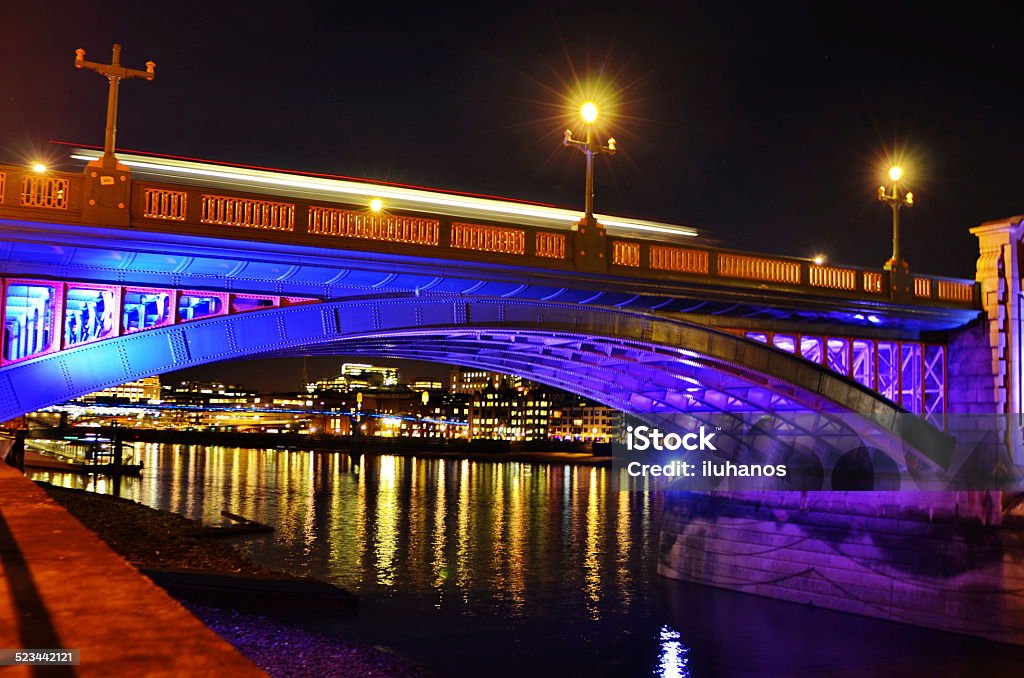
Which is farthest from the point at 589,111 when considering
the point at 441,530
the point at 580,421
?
the point at 580,421

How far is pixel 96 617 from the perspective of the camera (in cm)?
430

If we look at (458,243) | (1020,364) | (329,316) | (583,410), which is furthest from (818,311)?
(583,410)

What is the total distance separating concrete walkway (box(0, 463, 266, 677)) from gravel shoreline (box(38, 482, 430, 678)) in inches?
213

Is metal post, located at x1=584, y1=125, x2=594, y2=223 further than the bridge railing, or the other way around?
metal post, located at x1=584, y1=125, x2=594, y2=223

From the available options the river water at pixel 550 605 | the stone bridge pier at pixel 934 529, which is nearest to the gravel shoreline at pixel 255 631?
the river water at pixel 550 605

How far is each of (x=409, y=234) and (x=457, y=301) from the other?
2265 mm

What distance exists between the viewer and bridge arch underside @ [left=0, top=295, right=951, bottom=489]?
17.4 m

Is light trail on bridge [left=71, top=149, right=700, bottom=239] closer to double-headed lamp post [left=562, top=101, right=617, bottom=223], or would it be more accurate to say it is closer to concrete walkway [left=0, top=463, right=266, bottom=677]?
double-headed lamp post [left=562, top=101, right=617, bottom=223]

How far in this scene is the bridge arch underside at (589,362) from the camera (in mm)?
17375

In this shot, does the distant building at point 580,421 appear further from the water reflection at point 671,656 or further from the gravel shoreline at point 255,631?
the water reflection at point 671,656

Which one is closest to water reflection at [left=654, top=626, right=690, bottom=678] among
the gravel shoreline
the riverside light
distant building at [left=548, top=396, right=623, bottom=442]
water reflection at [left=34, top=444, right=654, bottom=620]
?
water reflection at [left=34, top=444, right=654, bottom=620]

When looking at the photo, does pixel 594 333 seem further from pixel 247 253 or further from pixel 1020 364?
pixel 1020 364

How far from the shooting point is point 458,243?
19.8 m

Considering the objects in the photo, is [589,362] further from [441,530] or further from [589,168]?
[441,530]
